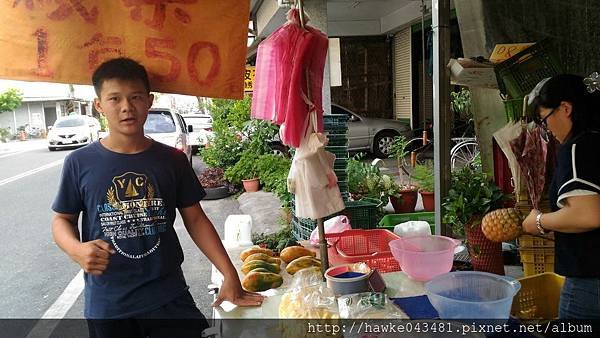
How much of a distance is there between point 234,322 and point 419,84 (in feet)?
41.2

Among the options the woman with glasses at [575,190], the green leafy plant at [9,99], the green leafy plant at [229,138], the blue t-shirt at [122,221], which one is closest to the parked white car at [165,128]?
the green leafy plant at [229,138]

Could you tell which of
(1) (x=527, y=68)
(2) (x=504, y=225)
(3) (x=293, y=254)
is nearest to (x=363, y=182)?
(1) (x=527, y=68)

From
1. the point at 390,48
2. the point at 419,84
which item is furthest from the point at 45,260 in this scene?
the point at 390,48

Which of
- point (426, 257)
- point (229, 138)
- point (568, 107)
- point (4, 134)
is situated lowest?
point (426, 257)

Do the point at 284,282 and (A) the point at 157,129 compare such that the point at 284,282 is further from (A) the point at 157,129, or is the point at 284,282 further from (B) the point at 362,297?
(A) the point at 157,129

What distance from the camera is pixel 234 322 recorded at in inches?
75.2

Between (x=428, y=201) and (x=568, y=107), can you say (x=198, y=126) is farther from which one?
(x=568, y=107)

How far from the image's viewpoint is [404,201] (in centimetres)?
624

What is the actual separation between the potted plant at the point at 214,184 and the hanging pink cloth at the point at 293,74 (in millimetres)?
6518

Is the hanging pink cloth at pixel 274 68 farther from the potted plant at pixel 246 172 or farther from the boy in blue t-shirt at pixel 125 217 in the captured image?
the potted plant at pixel 246 172

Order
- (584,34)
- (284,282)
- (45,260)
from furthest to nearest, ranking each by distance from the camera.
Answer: (45,260) → (584,34) → (284,282)

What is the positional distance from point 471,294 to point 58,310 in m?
3.82

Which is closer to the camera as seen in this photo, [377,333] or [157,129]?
[377,333]

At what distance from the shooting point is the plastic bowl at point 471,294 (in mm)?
1679
